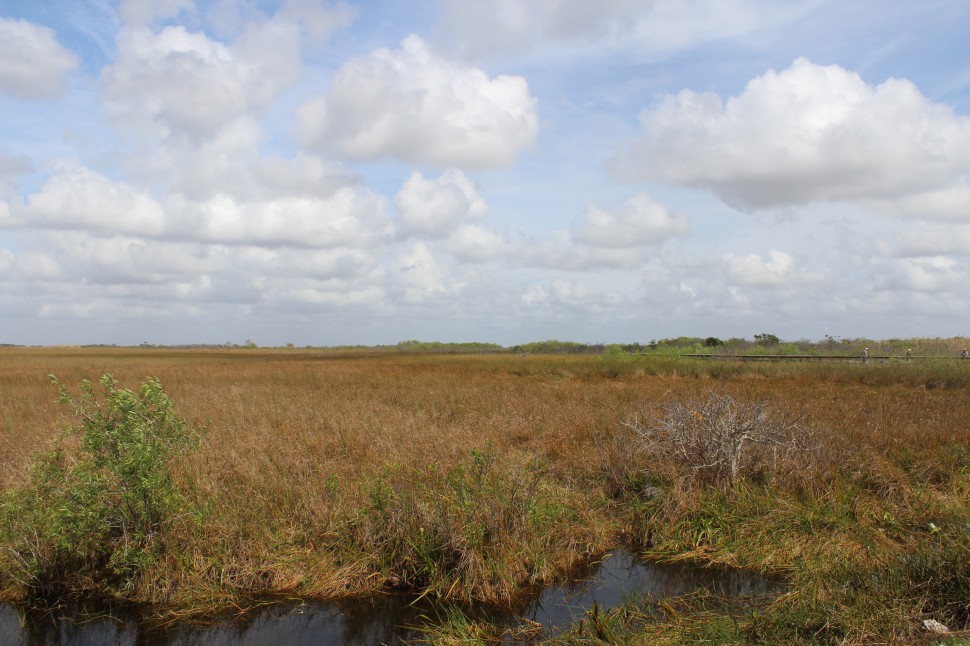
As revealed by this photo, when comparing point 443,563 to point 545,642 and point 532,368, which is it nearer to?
point 545,642

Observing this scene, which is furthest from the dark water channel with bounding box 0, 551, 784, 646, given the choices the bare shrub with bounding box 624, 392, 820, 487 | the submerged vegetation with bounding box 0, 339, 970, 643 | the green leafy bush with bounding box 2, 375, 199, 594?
the bare shrub with bounding box 624, 392, 820, 487

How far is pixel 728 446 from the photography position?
9.06 metres

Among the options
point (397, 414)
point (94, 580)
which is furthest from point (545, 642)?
point (397, 414)

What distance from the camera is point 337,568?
684 centimetres

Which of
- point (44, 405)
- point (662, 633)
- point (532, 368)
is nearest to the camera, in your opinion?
point (662, 633)

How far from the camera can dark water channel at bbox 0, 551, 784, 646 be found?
5898 millimetres

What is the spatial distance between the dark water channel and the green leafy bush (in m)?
0.45

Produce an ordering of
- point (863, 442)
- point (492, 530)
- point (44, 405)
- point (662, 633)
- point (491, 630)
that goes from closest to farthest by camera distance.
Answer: point (662, 633) → point (491, 630) → point (492, 530) → point (863, 442) → point (44, 405)

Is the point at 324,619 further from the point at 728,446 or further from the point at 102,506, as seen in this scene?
the point at 728,446

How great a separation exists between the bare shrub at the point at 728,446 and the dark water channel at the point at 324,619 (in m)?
2.18

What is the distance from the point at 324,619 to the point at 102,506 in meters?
2.74

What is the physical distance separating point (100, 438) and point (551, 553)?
5259 millimetres

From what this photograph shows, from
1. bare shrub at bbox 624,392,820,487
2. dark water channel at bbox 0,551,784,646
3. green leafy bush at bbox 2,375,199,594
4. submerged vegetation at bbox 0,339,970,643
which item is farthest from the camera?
bare shrub at bbox 624,392,820,487

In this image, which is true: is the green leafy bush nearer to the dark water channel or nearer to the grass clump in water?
the dark water channel
